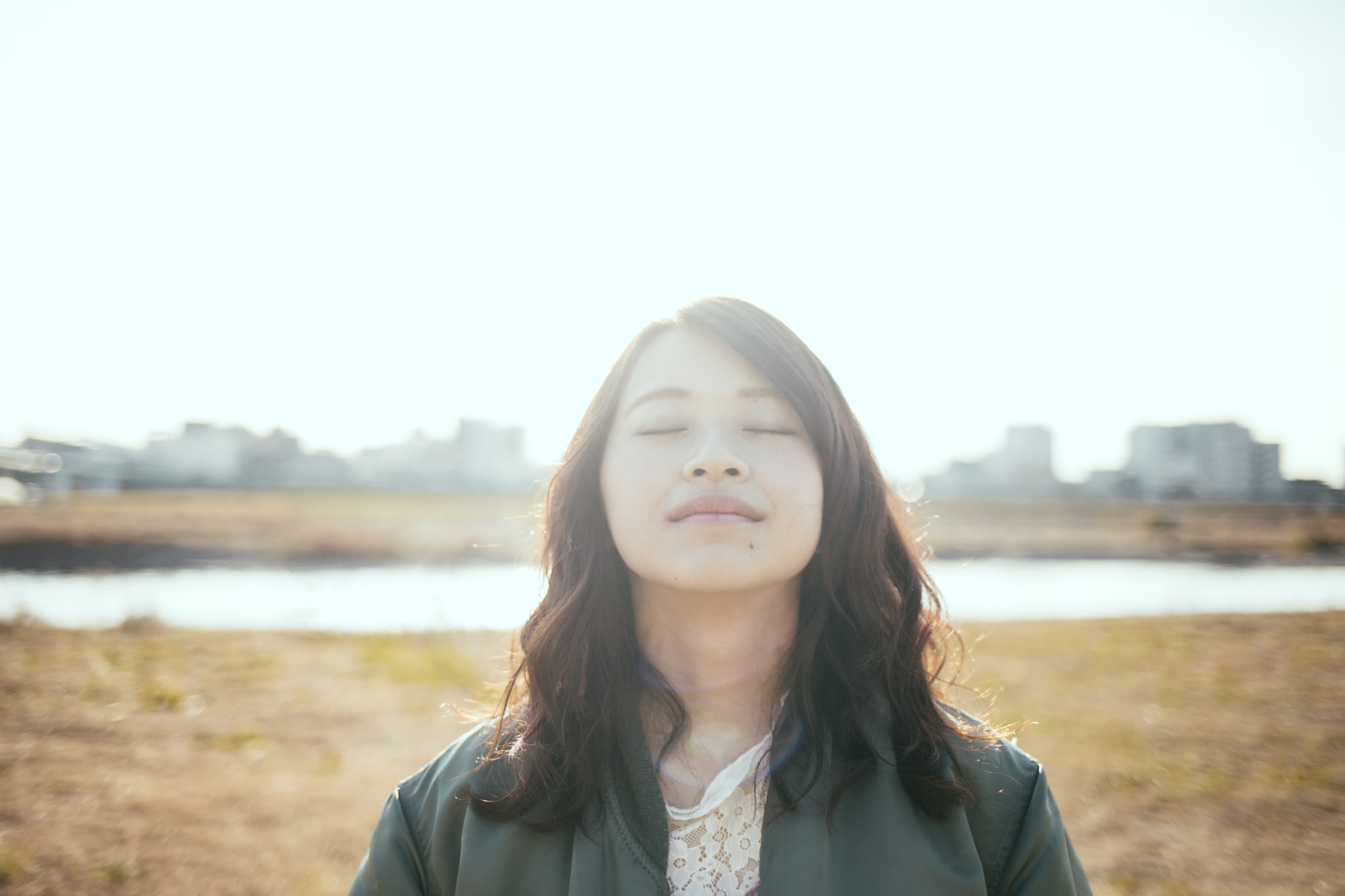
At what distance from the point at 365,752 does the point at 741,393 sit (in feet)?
17.1

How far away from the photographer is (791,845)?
1578 mm

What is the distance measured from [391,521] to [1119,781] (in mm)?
33121

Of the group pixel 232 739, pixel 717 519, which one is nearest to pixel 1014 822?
pixel 717 519

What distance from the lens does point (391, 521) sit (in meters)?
33.9

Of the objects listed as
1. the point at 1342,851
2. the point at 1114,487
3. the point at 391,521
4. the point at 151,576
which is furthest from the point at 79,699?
the point at 1114,487

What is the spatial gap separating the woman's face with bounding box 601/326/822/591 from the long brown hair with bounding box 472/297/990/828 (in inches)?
2.5

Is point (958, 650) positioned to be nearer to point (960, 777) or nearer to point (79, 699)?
point (960, 777)

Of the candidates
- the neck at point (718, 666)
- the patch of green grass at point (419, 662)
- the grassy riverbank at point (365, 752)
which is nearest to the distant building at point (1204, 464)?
the grassy riverbank at point (365, 752)

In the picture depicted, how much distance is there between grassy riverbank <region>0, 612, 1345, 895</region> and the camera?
3.83 metres

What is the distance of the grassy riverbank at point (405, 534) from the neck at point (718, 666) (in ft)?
51.4

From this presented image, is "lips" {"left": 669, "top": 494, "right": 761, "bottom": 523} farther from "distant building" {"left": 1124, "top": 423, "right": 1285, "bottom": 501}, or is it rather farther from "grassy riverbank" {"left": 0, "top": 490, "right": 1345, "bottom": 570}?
"distant building" {"left": 1124, "top": 423, "right": 1285, "bottom": 501}

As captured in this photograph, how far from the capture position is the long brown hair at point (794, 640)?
1.72 metres

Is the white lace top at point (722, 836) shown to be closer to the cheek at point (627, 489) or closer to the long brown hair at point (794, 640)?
the long brown hair at point (794, 640)

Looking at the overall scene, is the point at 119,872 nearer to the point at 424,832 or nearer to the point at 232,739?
the point at 232,739
